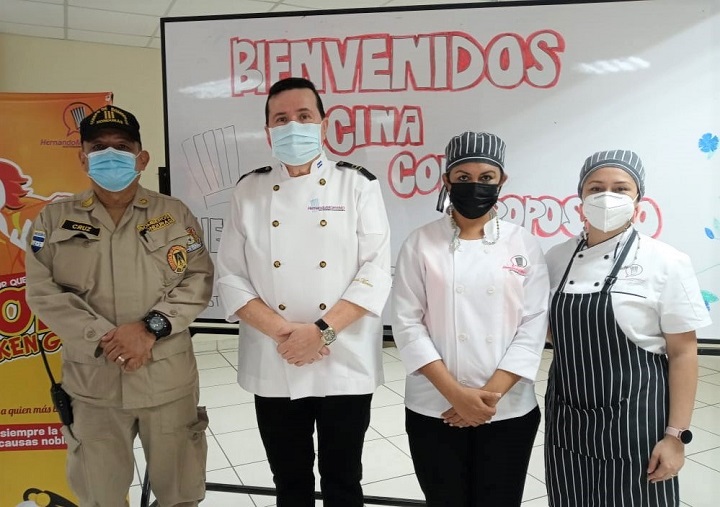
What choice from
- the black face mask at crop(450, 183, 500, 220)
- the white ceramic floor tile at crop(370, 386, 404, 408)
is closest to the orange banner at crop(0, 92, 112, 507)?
the black face mask at crop(450, 183, 500, 220)

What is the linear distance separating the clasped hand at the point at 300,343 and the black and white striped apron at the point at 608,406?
670 mm

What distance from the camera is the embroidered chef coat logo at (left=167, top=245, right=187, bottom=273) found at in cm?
172

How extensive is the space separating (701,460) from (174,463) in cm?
277

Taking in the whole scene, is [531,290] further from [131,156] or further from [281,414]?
[131,156]

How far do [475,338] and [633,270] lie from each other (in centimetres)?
45

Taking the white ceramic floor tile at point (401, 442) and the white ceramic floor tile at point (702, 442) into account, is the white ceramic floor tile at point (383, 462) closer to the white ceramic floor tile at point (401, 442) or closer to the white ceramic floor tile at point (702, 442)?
the white ceramic floor tile at point (401, 442)

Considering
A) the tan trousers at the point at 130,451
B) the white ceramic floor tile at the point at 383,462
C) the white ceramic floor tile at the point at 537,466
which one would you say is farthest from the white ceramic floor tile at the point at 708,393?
the tan trousers at the point at 130,451

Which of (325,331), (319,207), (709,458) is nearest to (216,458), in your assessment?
(325,331)

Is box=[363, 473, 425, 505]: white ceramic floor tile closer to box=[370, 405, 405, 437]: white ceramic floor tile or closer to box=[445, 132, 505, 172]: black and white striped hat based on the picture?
box=[370, 405, 405, 437]: white ceramic floor tile

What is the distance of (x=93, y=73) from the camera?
16.6ft

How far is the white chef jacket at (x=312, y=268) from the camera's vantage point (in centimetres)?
157

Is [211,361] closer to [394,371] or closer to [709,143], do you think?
[394,371]

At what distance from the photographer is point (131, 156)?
66.6 inches

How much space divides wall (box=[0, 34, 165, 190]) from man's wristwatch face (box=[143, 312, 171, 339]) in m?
3.71
